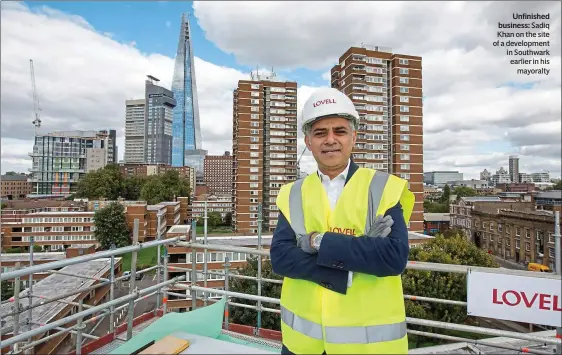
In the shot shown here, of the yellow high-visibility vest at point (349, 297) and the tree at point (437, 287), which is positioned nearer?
the yellow high-visibility vest at point (349, 297)

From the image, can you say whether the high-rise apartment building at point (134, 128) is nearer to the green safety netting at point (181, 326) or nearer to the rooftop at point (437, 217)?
the rooftop at point (437, 217)

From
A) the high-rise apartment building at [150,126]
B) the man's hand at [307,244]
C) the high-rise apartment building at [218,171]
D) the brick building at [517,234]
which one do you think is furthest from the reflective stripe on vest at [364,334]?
the high-rise apartment building at [150,126]

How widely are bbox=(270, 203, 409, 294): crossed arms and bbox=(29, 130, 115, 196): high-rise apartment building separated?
79.7 m

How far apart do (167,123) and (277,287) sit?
159 meters

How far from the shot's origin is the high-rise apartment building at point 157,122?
15538cm

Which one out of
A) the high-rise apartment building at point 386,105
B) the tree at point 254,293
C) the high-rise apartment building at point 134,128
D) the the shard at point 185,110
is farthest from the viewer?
the high-rise apartment building at point 134,128

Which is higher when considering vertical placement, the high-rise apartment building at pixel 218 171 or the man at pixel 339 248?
the high-rise apartment building at pixel 218 171

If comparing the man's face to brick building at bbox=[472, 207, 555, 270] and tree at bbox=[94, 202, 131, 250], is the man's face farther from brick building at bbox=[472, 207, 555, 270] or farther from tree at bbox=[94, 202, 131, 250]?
tree at bbox=[94, 202, 131, 250]

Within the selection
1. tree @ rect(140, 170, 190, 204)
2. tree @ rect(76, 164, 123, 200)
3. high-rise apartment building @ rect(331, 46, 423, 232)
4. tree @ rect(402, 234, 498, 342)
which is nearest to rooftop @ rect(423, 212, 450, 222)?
high-rise apartment building @ rect(331, 46, 423, 232)

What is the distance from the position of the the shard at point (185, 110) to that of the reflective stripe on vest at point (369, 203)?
156 meters

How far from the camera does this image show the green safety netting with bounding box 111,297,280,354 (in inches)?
75.1

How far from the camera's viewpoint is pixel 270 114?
4369cm

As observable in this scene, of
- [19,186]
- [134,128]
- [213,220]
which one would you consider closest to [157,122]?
[134,128]

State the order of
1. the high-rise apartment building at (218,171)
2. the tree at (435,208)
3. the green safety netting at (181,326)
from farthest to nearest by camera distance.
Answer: the high-rise apartment building at (218,171) < the tree at (435,208) < the green safety netting at (181,326)
